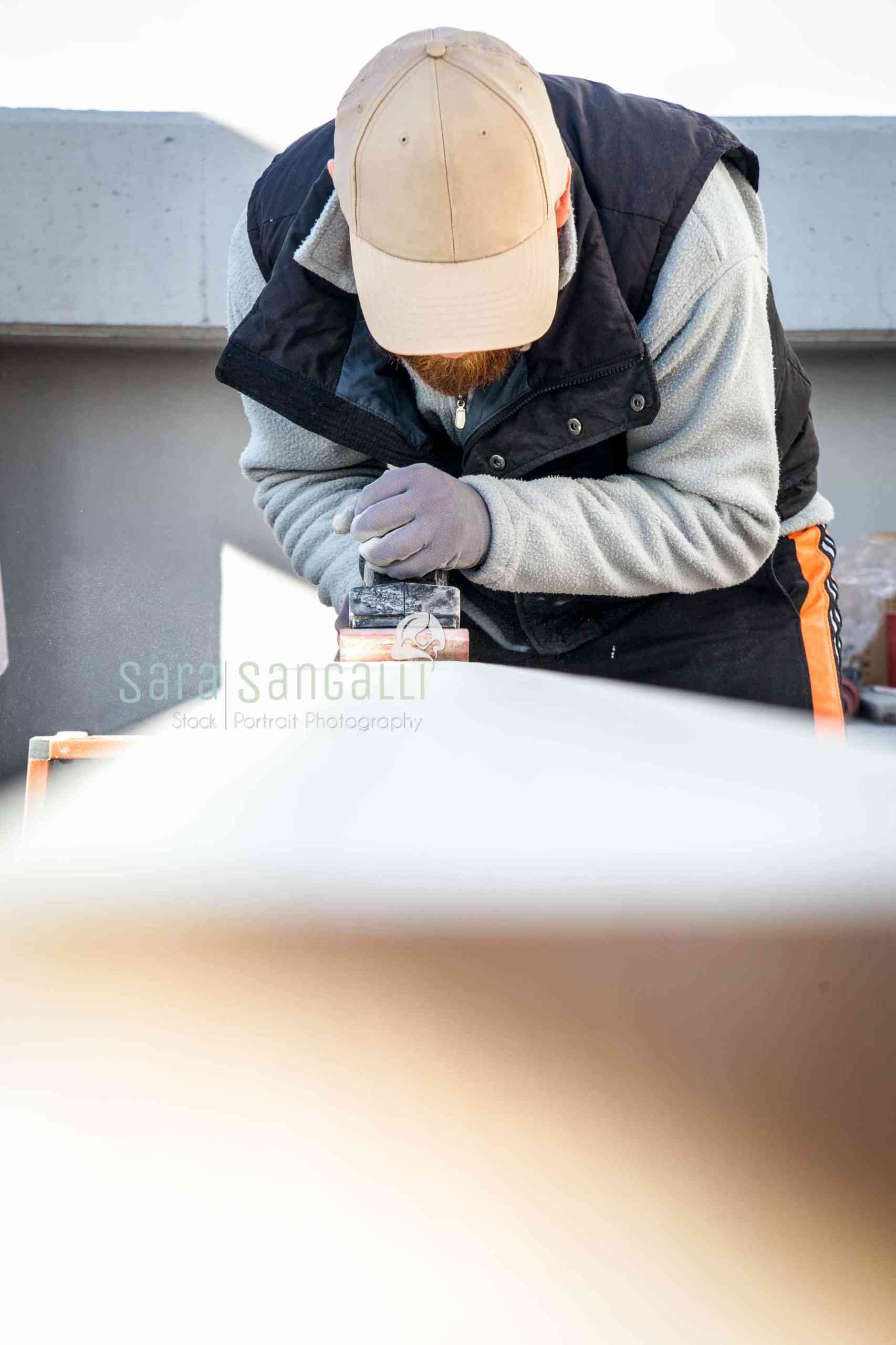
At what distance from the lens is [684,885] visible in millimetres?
407

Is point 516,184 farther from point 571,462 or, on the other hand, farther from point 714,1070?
point 714,1070

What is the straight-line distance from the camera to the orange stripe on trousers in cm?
154

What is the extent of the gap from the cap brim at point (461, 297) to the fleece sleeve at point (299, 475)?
0.36 m

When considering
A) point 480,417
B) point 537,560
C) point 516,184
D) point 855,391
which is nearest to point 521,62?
point 516,184

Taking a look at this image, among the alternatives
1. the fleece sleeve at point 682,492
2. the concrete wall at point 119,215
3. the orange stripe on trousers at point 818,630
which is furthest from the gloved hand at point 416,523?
the concrete wall at point 119,215

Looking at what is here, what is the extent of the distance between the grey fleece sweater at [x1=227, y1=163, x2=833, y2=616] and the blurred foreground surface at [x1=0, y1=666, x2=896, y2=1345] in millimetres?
912

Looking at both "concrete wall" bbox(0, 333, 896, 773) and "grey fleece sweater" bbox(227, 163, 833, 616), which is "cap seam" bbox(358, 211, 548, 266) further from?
"concrete wall" bbox(0, 333, 896, 773)

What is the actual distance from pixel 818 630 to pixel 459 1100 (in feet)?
4.23

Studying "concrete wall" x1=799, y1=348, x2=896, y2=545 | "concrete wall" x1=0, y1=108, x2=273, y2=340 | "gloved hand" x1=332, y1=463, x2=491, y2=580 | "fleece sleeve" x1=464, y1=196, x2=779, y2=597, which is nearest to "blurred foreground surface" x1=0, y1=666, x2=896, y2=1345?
"gloved hand" x1=332, y1=463, x2=491, y2=580

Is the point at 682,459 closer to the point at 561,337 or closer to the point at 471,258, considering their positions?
the point at 561,337

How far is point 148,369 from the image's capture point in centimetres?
370

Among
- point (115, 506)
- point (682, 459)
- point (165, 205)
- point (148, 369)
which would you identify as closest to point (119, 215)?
point (165, 205)

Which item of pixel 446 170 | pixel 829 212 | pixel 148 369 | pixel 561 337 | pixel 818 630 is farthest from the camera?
pixel 148 369

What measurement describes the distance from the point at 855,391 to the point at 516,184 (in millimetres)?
2990
